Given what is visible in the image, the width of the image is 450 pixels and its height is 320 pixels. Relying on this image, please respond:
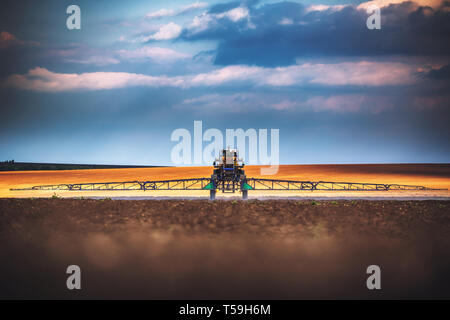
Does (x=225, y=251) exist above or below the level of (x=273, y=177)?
below

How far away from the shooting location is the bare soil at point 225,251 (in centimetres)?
925

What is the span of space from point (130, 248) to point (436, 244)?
12.3 m

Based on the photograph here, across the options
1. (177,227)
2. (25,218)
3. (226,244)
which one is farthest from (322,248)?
(25,218)

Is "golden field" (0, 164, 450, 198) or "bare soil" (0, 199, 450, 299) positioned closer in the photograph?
"bare soil" (0, 199, 450, 299)

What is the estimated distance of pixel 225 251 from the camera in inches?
478

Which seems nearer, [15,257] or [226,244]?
[15,257]

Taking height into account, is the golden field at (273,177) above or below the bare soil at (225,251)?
above

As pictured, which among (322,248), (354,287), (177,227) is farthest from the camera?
(177,227)

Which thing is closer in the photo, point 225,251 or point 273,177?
point 225,251

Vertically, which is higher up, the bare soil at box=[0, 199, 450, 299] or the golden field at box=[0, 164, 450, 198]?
the golden field at box=[0, 164, 450, 198]

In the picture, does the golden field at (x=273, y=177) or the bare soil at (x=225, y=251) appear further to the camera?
the golden field at (x=273, y=177)

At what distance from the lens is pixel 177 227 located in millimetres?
15672

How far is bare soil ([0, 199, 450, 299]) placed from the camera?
9250 millimetres
